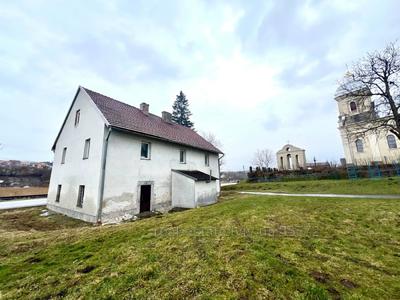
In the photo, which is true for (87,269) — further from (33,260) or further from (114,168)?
(114,168)

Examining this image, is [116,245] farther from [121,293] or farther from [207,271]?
[207,271]

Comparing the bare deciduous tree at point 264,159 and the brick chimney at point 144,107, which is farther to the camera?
the bare deciduous tree at point 264,159

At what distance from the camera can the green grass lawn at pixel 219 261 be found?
2.97 m

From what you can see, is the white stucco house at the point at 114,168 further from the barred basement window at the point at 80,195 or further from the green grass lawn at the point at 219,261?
the green grass lawn at the point at 219,261

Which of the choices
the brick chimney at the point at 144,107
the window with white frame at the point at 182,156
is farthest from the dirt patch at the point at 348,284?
the brick chimney at the point at 144,107

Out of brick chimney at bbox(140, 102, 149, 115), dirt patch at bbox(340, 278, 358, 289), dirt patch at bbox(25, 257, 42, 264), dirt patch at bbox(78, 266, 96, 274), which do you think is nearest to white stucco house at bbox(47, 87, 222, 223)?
brick chimney at bbox(140, 102, 149, 115)

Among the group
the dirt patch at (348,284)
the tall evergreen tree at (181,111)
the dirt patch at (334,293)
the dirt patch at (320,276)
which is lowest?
the dirt patch at (348,284)

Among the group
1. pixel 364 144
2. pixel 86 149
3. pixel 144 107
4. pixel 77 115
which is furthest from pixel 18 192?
pixel 364 144

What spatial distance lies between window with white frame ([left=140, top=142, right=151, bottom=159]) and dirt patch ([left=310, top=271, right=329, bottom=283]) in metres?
10.8

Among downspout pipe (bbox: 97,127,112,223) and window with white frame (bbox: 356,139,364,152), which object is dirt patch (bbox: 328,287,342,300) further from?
window with white frame (bbox: 356,139,364,152)

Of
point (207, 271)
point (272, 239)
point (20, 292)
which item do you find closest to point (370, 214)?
point (272, 239)

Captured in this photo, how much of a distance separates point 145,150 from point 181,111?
80.5 ft

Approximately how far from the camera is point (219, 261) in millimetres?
3846

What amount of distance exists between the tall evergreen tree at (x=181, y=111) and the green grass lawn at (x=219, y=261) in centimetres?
2966
